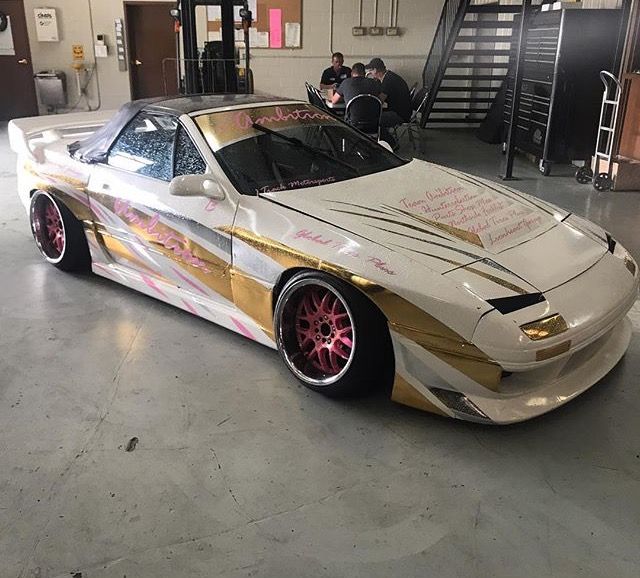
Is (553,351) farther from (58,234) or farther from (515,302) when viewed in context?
(58,234)

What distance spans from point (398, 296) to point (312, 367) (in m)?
0.55

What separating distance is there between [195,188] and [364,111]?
4193 mm

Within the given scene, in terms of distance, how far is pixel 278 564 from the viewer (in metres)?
1.76

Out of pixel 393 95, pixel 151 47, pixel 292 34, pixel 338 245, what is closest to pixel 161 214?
pixel 338 245

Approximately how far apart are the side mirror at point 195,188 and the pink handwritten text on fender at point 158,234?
0.26 meters

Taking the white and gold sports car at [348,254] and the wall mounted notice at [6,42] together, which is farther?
the wall mounted notice at [6,42]

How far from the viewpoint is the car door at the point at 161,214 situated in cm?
282

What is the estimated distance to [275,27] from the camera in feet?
36.1

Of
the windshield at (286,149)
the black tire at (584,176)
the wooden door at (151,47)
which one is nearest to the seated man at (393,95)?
the black tire at (584,176)

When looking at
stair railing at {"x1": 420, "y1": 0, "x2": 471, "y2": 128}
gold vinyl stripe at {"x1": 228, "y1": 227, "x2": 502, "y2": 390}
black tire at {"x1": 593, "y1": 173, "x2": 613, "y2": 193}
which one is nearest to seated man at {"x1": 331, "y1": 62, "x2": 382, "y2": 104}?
black tire at {"x1": 593, "y1": 173, "x2": 613, "y2": 193}

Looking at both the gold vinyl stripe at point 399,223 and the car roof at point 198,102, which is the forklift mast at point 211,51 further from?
the gold vinyl stripe at point 399,223

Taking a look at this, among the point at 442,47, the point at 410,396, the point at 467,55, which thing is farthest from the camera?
the point at 467,55

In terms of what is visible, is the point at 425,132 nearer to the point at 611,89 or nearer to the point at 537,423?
the point at 611,89

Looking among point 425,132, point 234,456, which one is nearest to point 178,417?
point 234,456
